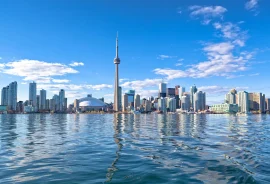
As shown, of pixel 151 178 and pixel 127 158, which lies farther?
pixel 127 158

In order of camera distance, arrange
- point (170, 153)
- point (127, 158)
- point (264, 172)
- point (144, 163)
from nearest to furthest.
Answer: point (264, 172)
point (144, 163)
point (127, 158)
point (170, 153)

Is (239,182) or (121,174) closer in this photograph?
(239,182)

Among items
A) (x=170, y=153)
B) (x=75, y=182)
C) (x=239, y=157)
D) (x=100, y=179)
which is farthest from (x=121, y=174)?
(x=239, y=157)

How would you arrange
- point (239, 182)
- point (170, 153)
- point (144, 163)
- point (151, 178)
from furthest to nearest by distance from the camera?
point (170, 153), point (144, 163), point (151, 178), point (239, 182)

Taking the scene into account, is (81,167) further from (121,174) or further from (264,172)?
(264,172)

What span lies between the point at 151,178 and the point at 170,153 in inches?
331

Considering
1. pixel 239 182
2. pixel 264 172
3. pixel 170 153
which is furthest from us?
pixel 170 153

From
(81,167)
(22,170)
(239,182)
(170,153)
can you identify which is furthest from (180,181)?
(22,170)

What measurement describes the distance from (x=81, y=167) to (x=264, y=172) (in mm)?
12058

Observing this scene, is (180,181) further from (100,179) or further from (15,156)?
(15,156)

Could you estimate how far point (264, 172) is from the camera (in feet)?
50.1

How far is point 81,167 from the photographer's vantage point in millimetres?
16578

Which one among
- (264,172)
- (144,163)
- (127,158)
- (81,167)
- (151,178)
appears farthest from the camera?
(127,158)

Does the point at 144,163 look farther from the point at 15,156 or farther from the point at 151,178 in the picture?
the point at 15,156
